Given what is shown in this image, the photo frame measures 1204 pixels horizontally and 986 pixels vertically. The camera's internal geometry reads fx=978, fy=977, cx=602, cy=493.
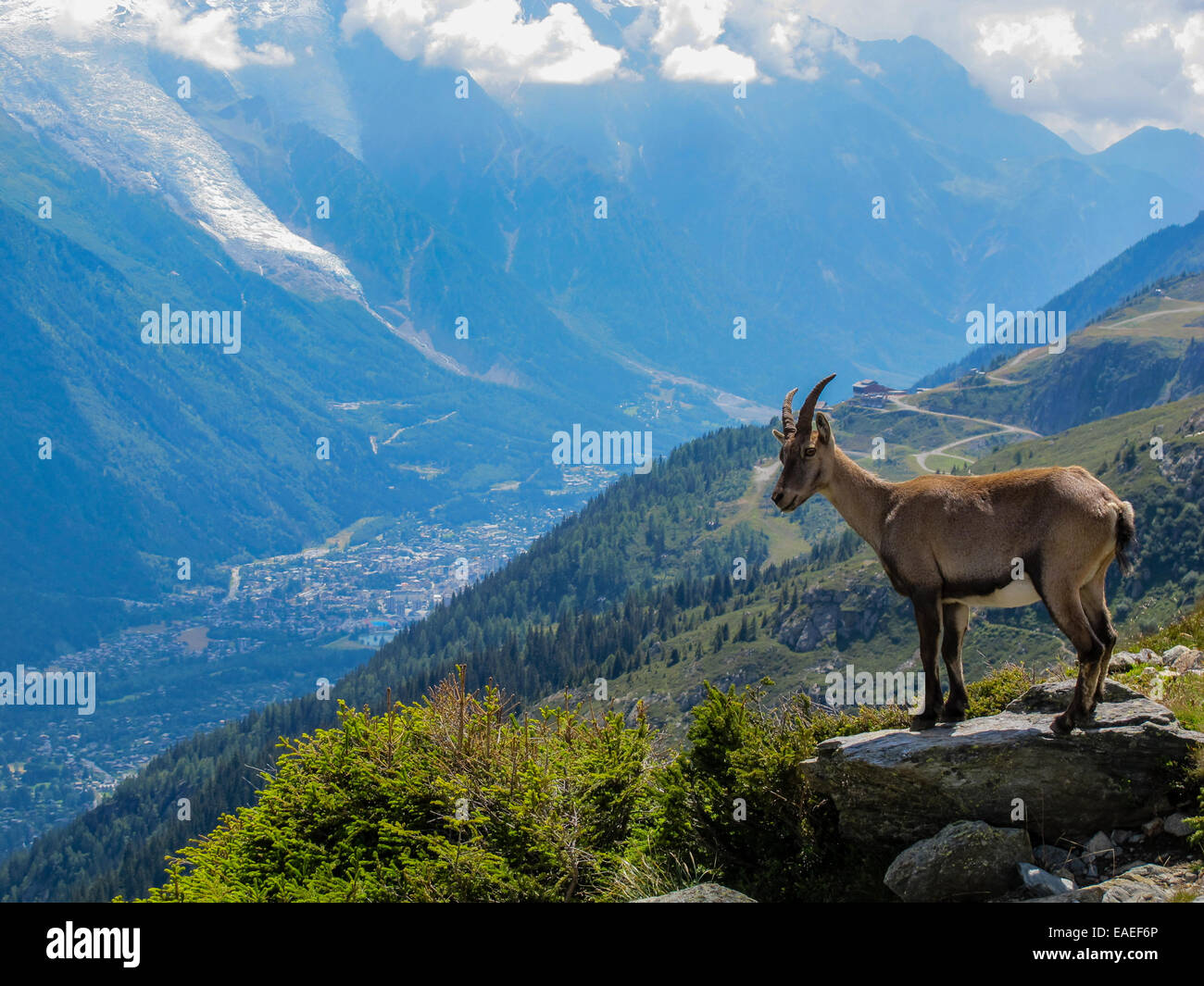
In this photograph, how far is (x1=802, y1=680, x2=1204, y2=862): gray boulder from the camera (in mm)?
13719

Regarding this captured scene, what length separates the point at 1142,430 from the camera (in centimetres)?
19575

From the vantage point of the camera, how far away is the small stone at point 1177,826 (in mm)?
13188

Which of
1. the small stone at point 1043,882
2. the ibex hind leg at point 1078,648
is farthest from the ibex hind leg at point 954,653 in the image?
the small stone at point 1043,882

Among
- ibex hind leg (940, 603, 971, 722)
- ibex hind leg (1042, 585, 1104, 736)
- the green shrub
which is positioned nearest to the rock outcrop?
the green shrub

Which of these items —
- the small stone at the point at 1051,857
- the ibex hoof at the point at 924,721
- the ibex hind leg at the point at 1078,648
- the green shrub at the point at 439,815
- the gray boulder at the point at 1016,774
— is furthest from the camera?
the green shrub at the point at 439,815

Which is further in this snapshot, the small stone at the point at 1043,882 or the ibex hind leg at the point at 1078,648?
the ibex hind leg at the point at 1078,648

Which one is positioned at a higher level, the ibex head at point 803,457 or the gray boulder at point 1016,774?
the ibex head at point 803,457

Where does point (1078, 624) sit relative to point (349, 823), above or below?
above

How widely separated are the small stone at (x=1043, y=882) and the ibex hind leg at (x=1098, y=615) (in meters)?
2.75

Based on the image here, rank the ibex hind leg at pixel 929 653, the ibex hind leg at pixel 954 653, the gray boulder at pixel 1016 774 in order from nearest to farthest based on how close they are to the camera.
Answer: the gray boulder at pixel 1016 774 → the ibex hind leg at pixel 929 653 → the ibex hind leg at pixel 954 653

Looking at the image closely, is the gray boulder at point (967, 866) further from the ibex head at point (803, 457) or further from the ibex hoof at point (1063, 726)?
the ibex head at point (803, 457)
